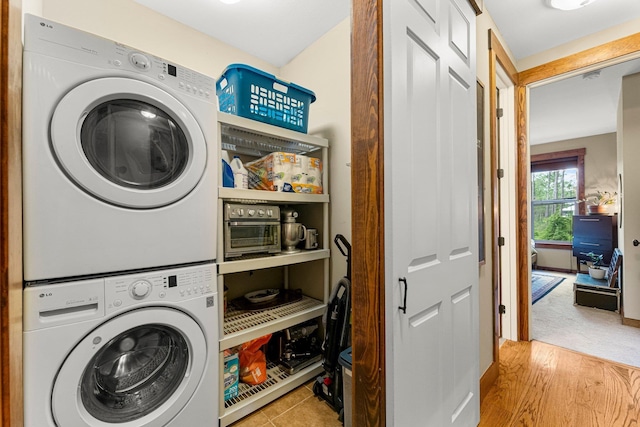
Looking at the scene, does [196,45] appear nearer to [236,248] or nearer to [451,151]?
[236,248]

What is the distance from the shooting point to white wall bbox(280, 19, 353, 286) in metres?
2.05

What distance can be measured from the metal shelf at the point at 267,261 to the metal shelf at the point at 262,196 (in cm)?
37

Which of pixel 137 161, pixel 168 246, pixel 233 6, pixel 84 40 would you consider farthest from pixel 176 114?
pixel 233 6

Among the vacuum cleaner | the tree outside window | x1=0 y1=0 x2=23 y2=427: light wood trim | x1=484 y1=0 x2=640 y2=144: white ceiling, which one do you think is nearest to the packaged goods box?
the vacuum cleaner

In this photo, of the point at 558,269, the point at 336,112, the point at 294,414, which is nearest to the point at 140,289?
the point at 294,414

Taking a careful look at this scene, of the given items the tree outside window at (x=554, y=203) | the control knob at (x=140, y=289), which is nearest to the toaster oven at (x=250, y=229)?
the control knob at (x=140, y=289)

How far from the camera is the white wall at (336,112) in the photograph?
2046mm

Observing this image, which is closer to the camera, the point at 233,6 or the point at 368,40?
the point at 368,40

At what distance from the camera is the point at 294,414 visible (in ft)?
5.32

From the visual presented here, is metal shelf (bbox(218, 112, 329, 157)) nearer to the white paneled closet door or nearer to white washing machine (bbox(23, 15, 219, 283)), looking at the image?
white washing machine (bbox(23, 15, 219, 283))

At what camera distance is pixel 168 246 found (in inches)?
48.4

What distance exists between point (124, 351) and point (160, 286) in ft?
0.99

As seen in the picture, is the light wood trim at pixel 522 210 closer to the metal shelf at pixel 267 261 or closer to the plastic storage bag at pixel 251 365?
the metal shelf at pixel 267 261

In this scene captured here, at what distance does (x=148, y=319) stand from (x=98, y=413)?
14.8 inches
